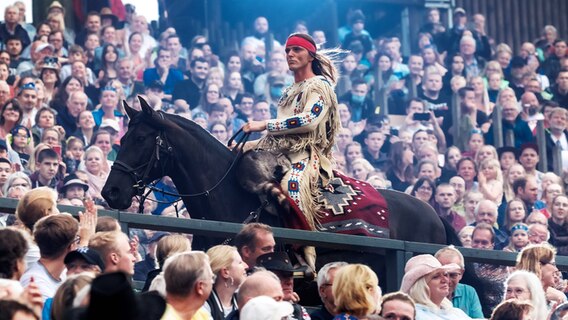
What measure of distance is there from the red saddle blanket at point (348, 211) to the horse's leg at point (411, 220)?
34cm

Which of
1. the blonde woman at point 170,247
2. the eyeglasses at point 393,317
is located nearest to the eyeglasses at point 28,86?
the blonde woman at point 170,247

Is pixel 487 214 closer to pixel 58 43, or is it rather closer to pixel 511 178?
Result: pixel 511 178

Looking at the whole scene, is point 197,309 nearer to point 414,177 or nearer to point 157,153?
point 157,153

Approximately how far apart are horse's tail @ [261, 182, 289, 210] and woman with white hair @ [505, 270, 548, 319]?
2.16 metres

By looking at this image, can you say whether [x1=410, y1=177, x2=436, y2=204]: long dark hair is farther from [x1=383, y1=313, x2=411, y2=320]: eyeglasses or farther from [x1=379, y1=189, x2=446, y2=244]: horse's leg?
[x1=383, y1=313, x2=411, y2=320]: eyeglasses

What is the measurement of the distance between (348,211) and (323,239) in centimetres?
132

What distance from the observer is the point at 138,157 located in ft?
40.7

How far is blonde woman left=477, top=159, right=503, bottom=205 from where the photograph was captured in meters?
19.0

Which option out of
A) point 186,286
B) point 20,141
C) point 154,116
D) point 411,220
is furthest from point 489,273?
point 186,286

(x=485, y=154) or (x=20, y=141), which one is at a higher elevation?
(x=20, y=141)

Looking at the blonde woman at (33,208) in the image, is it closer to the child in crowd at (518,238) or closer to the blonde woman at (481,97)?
the child in crowd at (518,238)

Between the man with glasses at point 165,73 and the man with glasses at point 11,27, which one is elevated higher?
the man with glasses at point 11,27

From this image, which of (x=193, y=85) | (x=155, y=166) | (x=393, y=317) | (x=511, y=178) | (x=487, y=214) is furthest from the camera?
(x=193, y=85)

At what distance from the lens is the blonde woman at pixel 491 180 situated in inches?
748
